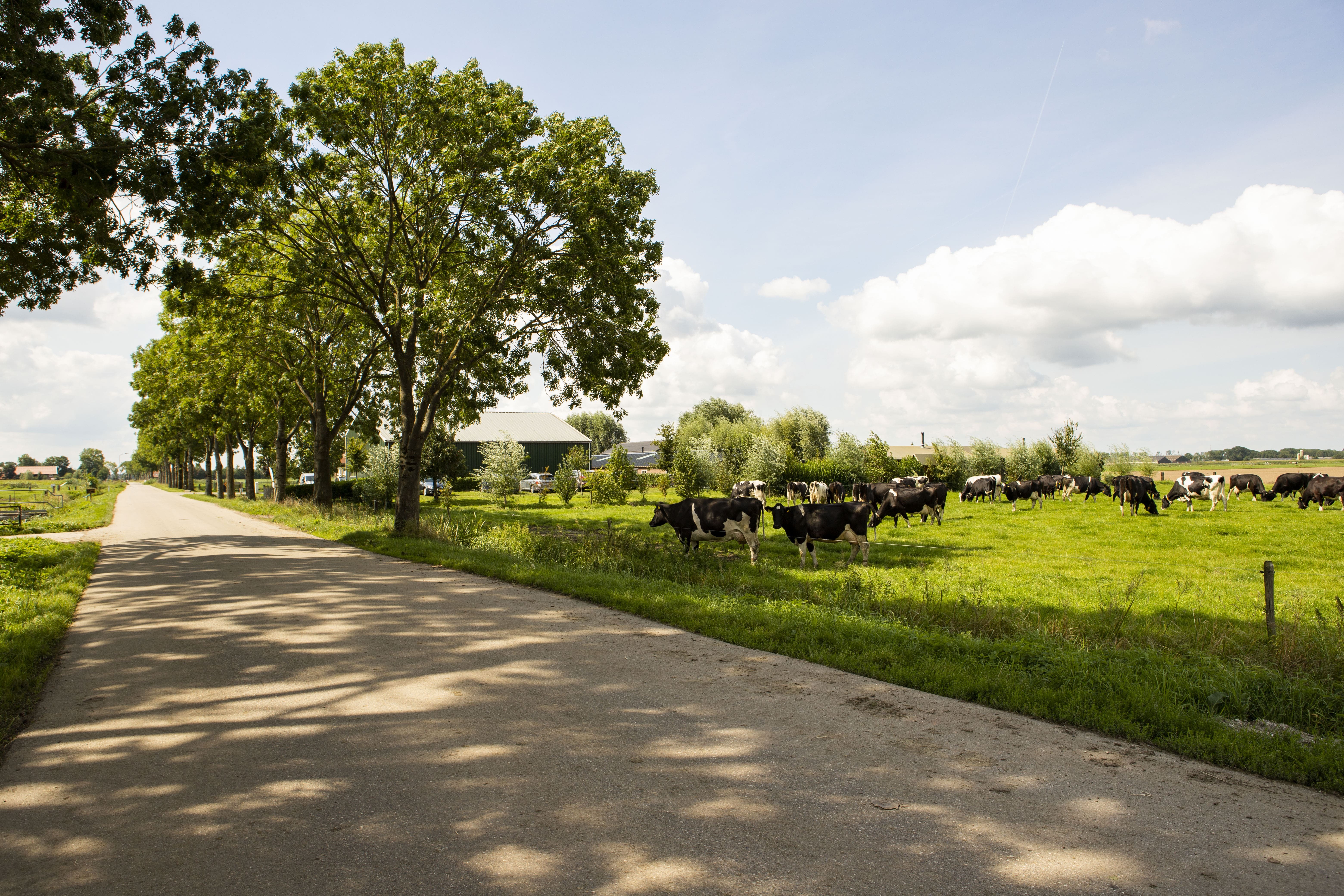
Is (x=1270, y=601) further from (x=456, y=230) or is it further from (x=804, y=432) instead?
(x=804, y=432)

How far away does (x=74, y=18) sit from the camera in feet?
37.0

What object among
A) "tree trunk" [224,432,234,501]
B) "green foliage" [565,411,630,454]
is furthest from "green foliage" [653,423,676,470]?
"green foliage" [565,411,630,454]

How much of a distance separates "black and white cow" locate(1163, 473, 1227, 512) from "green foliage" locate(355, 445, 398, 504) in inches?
1420

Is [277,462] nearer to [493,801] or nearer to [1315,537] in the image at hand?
[493,801]

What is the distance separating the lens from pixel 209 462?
6794 centimetres

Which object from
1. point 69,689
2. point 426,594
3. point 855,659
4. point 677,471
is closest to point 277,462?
point 677,471

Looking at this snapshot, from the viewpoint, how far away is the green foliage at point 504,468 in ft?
129

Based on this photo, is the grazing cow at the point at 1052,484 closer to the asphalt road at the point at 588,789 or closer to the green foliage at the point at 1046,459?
the green foliage at the point at 1046,459

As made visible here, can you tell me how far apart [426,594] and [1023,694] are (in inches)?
323

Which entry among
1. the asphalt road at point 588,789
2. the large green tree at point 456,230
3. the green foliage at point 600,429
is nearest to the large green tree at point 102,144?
the large green tree at point 456,230

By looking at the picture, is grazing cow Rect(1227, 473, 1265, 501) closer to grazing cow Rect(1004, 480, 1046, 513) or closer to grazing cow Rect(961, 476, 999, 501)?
grazing cow Rect(1004, 480, 1046, 513)

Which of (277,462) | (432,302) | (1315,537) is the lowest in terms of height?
(1315,537)

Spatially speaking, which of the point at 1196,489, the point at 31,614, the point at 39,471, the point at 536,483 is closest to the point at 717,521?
the point at 31,614

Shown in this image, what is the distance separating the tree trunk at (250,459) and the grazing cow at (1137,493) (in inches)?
1925
